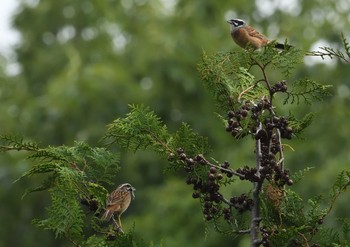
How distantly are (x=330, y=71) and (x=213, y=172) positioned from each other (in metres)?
13.7

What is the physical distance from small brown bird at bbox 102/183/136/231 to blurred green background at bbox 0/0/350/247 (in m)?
5.91

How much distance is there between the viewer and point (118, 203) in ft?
14.8

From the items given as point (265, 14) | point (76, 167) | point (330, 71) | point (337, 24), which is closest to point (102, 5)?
point (265, 14)

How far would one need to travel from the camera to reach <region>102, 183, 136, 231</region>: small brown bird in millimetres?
3744

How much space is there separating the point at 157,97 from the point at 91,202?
12960 millimetres

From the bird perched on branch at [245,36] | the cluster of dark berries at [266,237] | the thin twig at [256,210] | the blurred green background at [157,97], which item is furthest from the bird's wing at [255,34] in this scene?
the blurred green background at [157,97]

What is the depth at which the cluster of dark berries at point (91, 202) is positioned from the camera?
12.0 ft

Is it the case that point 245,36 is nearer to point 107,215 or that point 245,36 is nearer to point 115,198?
point 115,198

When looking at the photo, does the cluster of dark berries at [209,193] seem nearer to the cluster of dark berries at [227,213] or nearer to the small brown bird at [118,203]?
the cluster of dark berries at [227,213]

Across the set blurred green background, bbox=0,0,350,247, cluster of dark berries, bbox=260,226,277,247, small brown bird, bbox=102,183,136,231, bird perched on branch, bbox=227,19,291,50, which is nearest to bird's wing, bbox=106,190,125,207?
small brown bird, bbox=102,183,136,231

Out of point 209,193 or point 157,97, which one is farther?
point 157,97

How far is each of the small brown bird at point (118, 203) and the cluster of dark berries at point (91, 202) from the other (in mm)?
50

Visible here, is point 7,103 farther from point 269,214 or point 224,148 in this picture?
point 269,214

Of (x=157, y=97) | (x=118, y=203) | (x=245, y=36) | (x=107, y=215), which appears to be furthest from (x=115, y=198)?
(x=157, y=97)
